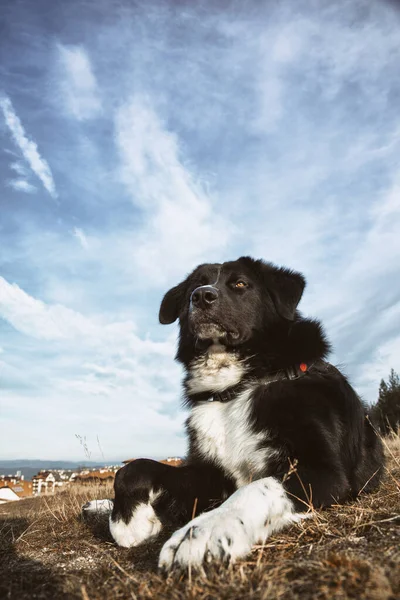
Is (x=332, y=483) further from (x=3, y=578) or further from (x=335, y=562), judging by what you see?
(x=3, y=578)

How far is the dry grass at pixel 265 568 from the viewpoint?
1.68 metres

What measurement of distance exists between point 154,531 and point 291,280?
7.97 ft

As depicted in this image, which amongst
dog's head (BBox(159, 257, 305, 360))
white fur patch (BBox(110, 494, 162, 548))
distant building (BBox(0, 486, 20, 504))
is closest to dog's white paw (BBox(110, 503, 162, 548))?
white fur patch (BBox(110, 494, 162, 548))

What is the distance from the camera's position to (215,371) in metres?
4.11

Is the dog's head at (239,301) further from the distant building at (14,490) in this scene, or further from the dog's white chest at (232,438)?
the distant building at (14,490)

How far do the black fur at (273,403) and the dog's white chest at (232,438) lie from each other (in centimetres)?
5

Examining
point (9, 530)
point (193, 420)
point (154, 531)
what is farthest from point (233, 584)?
point (9, 530)

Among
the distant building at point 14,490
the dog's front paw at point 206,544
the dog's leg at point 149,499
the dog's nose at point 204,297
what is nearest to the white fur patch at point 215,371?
the dog's nose at point 204,297

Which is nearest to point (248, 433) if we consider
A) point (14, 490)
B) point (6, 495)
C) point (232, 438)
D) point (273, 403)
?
point (232, 438)

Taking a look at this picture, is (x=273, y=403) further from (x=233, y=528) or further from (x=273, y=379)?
(x=233, y=528)

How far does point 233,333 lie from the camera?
13.5 ft

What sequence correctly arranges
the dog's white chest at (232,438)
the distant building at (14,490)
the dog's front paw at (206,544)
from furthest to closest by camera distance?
the distant building at (14,490)
the dog's white chest at (232,438)
the dog's front paw at (206,544)

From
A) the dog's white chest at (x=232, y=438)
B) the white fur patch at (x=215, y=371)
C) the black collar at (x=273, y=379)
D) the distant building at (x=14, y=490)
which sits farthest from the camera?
the distant building at (x=14, y=490)

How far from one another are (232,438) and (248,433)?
0.57ft
